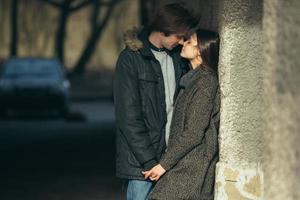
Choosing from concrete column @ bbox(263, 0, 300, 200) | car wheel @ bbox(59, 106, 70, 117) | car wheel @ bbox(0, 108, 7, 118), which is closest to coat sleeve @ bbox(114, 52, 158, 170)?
concrete column @ bbox(263, 0, 300, 200)

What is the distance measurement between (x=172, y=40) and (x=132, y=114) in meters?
0.44

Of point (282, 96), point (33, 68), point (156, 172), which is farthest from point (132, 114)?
point (33, 68)

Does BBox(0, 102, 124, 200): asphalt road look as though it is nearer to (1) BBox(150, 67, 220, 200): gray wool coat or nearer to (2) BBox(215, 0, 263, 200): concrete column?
(1) BBox(150, 67, 220, 200): gray wool coat

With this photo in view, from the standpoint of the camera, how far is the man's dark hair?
5.40 metres

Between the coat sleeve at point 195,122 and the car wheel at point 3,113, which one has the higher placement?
the coat sleeve at point 195,122

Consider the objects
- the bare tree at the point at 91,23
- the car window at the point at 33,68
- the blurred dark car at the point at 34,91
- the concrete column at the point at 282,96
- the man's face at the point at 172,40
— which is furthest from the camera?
the bare tree at the point at 91,23

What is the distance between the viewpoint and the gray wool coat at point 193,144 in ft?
17.9

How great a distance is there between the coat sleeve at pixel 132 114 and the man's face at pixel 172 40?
205 millimetres

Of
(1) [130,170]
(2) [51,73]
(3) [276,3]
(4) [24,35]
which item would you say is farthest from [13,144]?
(4) [24,35]

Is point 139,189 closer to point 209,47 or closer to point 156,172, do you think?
point 156,172

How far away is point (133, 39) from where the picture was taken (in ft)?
18.6

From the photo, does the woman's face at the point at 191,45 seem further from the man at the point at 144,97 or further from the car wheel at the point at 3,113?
the car wheel at the point at 3,113

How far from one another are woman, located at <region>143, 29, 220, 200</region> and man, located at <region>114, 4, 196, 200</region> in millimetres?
95

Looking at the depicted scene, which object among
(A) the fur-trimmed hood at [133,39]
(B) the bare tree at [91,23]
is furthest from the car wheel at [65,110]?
(A) the fur-trimmed hood at [133,39]
